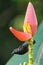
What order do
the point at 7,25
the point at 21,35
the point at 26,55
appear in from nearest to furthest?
Result: the point at 21,35, the point at 26,55, the point at 7,25

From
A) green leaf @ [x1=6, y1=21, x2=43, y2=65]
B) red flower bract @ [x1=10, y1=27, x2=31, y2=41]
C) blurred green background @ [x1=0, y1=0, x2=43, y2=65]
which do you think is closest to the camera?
red flower bract @ [x1=10, y1=27, x2=31, y2=41]

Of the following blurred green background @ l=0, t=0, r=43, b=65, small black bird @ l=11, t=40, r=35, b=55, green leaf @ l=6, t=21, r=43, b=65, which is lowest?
small black bird @ l=11, t=40, r=35, b=55

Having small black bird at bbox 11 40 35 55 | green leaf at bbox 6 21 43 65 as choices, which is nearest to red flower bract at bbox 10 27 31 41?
small black bird at bbox 11 40 35 55

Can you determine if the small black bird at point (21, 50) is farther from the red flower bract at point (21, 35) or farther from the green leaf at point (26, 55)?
the green leaf at point (26, 55)

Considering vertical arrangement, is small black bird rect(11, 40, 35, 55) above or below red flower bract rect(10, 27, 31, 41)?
below

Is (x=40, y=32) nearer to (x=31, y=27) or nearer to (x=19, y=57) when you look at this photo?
(x=19, y=57)

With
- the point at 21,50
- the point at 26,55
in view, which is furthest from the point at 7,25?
the point at 21,50

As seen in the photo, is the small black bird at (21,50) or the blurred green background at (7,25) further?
the blurred green background at (7,25)

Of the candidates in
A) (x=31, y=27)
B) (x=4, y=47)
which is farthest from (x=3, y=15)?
(x=31, y=27)

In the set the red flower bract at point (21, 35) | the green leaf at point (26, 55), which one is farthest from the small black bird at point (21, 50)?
the green leaf at point (26, 55)

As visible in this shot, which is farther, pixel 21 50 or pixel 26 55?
pixel 26 55

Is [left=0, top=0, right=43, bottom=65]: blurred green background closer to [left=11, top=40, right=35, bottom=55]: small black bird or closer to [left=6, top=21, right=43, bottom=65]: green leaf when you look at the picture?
[left=6, top=21, right=43, bottom=65]: green leaf

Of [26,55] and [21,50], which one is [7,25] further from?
[21,50]
